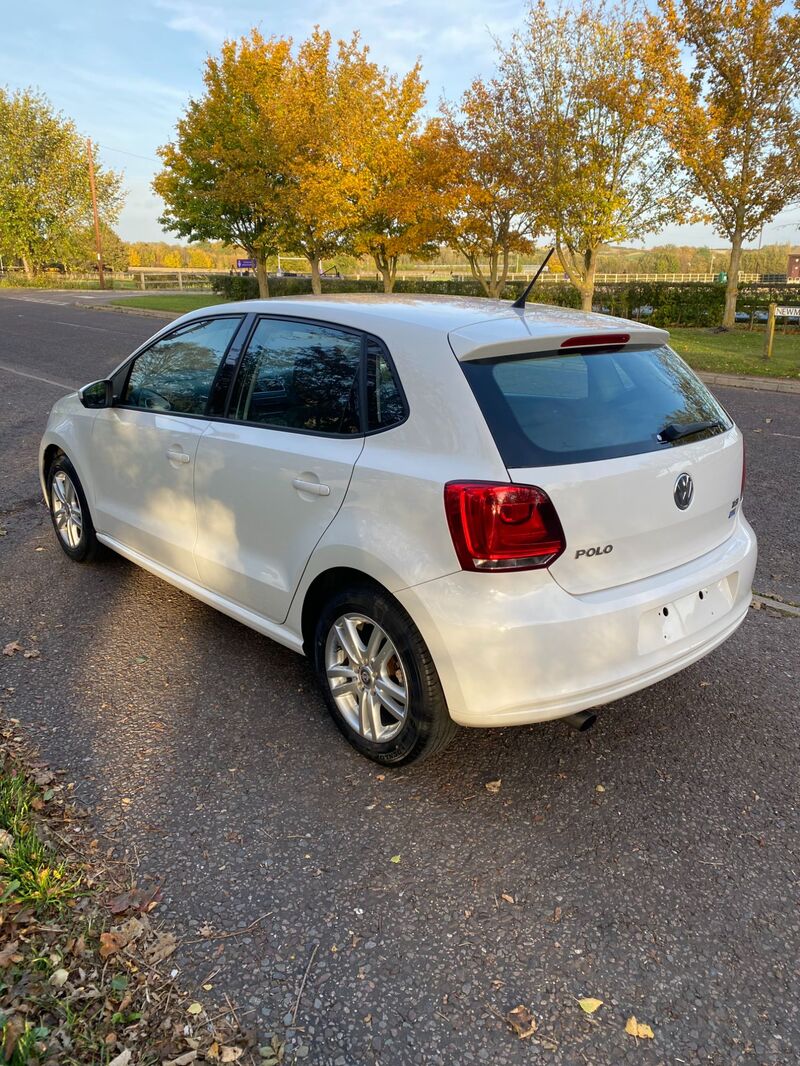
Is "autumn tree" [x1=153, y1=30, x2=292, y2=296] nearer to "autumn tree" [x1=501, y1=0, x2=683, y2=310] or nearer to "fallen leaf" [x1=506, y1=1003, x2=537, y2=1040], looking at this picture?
"autumn tree" [x1=501, y1=0, x2=683, y2=310]

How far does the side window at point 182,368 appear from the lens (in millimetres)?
3840

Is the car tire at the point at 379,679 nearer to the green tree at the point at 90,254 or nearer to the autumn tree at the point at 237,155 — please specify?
the autumn tree at the point at 237,155

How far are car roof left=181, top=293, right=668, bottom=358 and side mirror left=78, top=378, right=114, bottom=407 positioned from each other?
117 centimetres

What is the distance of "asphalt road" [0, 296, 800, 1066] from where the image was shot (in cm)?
209

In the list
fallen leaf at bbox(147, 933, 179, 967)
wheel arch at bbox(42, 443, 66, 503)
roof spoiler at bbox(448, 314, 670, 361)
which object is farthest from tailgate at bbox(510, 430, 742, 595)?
wheel arch at bbox(42, 443, 66, 503)

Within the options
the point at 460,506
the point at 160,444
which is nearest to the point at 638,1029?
the point at 460,506

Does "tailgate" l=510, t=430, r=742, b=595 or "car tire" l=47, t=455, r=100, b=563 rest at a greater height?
"tailgate" l=510, t=430, r=742, b=595

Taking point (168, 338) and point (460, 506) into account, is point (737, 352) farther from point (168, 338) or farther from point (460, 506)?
point (460, 506)

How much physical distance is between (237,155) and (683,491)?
29405 mm

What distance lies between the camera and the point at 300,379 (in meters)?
3.35

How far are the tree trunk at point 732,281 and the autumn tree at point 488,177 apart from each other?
5653 mm

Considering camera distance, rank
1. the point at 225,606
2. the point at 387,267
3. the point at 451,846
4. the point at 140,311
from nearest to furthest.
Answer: the point at 451,846 < the point at 225,606 < the point at 387,267 < the point at 140,311

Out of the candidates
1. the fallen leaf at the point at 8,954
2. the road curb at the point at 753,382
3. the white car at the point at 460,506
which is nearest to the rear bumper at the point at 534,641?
the white car at the point at 460,506

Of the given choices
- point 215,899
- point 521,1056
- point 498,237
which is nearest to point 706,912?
point 521,1056
